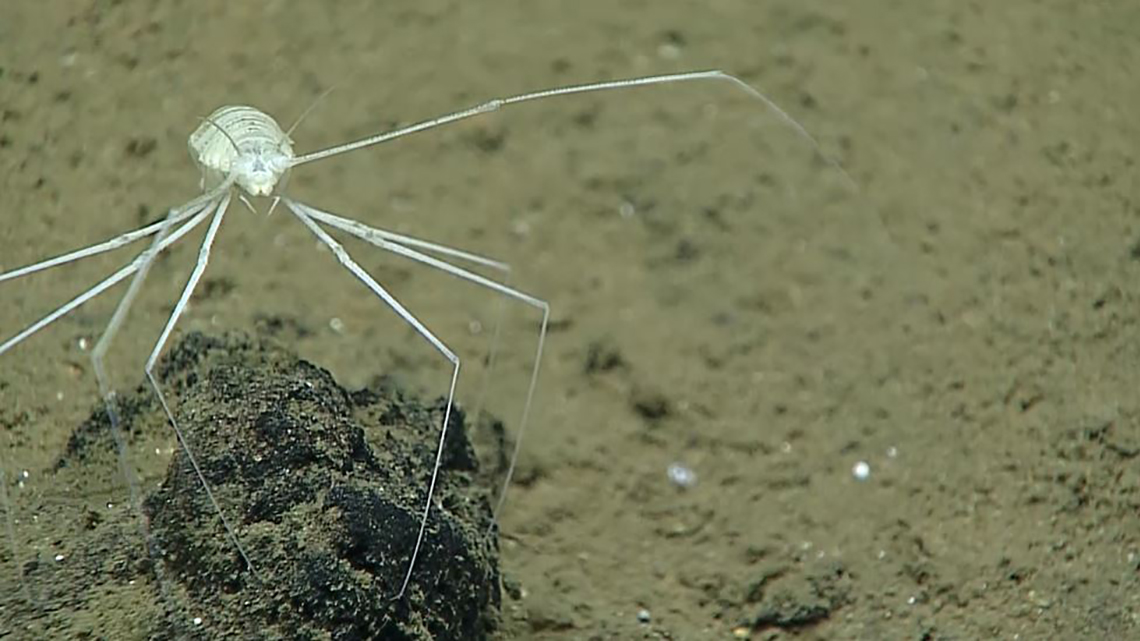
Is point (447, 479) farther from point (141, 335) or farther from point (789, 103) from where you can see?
point (789, 103)

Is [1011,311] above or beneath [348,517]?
beneath

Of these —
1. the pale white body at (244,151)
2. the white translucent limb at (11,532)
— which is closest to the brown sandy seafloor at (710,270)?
the white translucent limb at (11,532)

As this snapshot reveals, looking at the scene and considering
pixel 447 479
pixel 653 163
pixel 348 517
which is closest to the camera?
pixel 348 517

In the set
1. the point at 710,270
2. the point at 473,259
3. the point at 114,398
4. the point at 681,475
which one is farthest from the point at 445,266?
the point at 710,270

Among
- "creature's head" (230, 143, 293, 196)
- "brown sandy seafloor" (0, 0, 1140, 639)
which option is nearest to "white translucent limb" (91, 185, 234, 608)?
"creature's head" (230, 143, 293, 196)

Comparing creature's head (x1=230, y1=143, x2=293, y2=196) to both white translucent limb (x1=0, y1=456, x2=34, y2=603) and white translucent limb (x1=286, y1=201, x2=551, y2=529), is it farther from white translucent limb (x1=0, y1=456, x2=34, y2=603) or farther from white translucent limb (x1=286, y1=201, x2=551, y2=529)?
white translucent limb (x1=0, y1=456, x2=34, y2=603)

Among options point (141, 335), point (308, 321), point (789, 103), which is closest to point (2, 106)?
point (141, 335)

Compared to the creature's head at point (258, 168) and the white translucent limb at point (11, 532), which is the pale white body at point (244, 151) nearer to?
the creature's head at point (258, 168)
